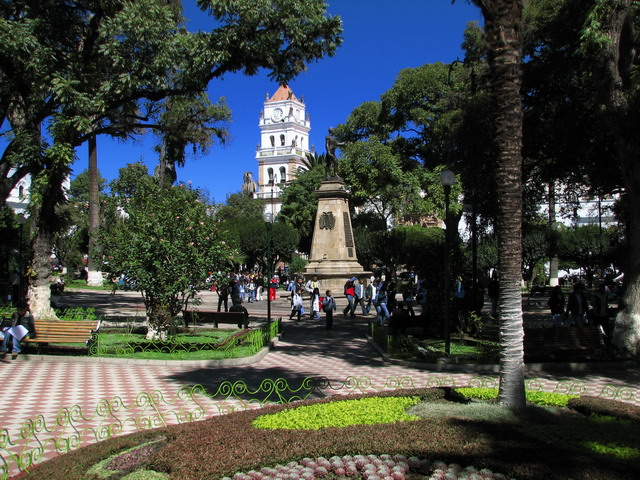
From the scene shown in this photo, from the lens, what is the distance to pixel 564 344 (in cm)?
1112

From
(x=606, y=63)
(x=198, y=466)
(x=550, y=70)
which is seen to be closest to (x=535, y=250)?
(x=550, y=70)

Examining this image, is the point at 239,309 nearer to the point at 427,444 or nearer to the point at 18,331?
the point at 18,331

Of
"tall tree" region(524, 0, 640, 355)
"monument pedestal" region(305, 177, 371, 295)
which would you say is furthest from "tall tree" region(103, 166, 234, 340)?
"monument pedestal" region(305, 177, 371, 295)

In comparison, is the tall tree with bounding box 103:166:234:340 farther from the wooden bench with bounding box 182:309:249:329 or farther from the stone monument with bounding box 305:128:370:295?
the stone monument with bounding box 305:128:370:295

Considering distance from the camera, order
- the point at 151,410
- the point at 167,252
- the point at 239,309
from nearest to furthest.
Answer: the point at 151,410
the point at 167,252
the point at 239,309

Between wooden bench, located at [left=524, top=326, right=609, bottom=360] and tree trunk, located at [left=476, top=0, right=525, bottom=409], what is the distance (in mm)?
5034

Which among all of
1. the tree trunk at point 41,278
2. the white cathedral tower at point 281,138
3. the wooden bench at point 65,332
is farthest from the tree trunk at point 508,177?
the white cathedral tower at point 281,138

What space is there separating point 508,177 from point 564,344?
238 inches

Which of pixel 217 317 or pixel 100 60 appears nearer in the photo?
pixel 217 317

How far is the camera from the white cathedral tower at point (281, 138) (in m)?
A: 105

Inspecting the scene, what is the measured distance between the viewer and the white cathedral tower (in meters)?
105

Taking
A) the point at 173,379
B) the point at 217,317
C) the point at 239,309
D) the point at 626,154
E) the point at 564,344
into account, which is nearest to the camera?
the point at 173,379

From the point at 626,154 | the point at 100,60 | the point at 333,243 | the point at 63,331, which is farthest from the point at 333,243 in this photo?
the point at 626,154

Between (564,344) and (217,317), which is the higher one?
(217,317)
